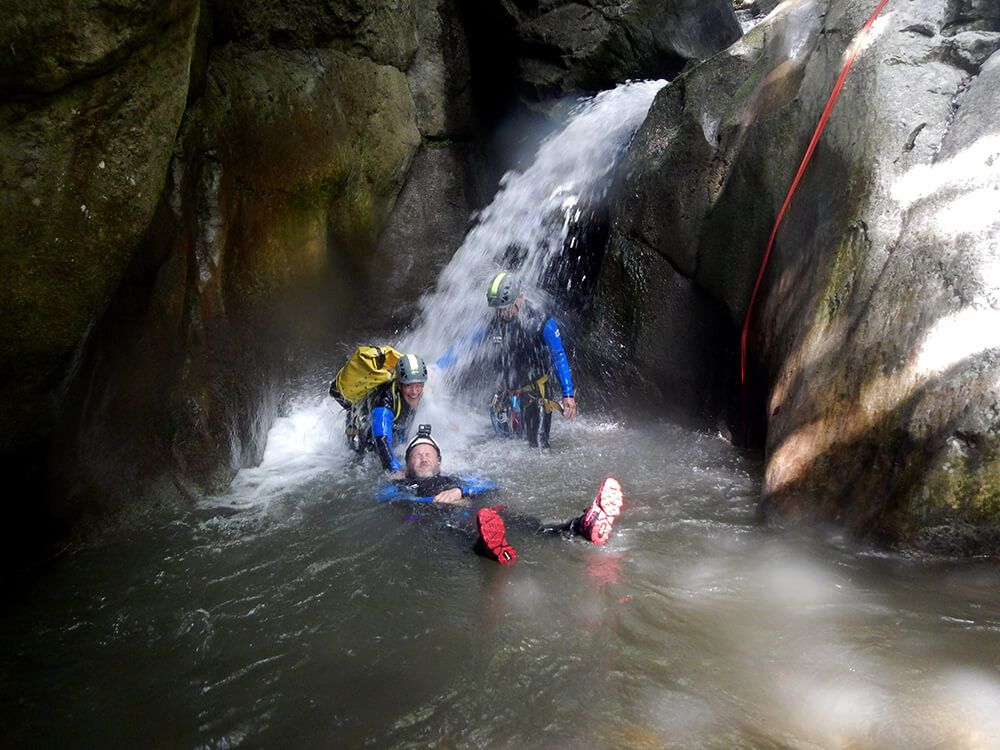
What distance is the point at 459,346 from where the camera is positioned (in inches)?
290

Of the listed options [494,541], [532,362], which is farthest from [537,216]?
[494,541]

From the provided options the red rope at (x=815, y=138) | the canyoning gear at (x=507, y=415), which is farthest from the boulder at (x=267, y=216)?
the red rope at (x=815, y=138)

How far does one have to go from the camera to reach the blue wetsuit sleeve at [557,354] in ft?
21.7

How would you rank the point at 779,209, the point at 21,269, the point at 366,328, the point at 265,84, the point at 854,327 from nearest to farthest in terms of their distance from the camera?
the point at 21,269 → the point at 854,327 → the point at 779,209 → the point at 265,84 → the point at 366,328

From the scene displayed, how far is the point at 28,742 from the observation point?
9.47 feet

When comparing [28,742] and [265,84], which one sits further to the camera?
[265,84]

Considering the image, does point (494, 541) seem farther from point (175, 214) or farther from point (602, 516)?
point (175, 214)

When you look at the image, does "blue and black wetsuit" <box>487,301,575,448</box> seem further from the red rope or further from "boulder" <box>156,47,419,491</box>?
"boulder" <box>156,47,419,491</box>

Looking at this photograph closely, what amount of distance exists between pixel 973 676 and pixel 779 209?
4165 millimetres

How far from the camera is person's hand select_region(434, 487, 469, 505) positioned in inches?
205

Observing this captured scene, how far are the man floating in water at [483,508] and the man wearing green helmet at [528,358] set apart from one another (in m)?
1.32

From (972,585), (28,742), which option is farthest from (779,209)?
(28,742)

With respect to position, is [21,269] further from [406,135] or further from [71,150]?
[406,135]

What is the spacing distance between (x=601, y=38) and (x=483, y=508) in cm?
693
